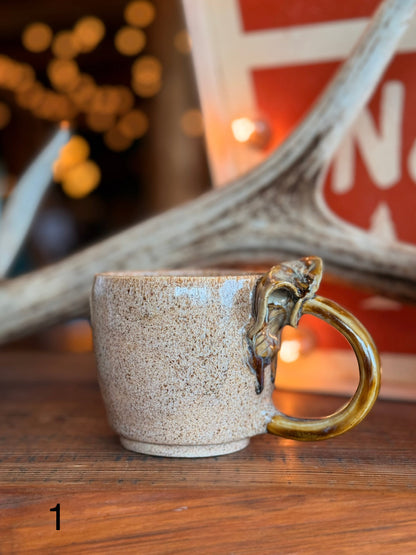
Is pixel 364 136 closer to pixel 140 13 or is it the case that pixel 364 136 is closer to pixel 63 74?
pixel 140 13

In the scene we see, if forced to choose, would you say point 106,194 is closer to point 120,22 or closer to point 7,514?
point 120,22

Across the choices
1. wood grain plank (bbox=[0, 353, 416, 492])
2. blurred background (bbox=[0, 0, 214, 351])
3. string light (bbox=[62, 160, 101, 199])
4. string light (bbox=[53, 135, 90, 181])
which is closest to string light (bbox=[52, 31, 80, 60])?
blurred background (bbox=[0, 0, 214, 351])

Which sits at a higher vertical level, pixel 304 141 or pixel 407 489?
pixel 304 141

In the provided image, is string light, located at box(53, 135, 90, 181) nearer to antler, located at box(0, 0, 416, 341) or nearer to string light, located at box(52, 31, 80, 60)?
string light, located at box(52, 31, 80, 60)

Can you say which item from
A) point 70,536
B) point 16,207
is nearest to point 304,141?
point 16,207

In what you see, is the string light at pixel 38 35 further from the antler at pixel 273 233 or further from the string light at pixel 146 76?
the antler at pixel 273 233

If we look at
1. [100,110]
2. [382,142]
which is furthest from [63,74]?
[382,142]

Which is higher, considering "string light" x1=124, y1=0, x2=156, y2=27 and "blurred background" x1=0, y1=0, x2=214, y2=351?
"string light" x1=124, y1=0, x2=156, y2=27
